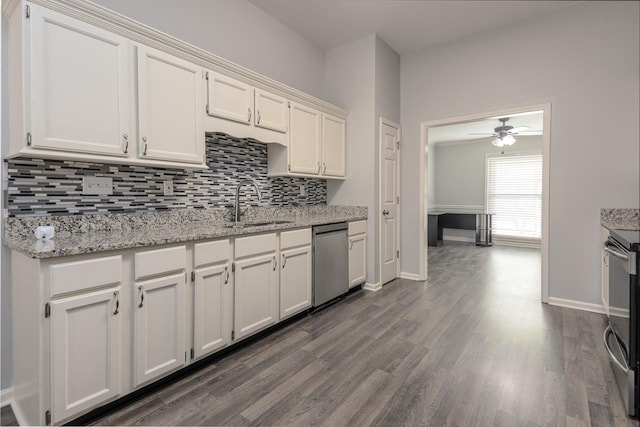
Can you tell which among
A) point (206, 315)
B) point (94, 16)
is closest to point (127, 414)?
point (206, 315)

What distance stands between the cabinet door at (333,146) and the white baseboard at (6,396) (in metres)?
2.75

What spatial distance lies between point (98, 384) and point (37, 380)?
226 millimetres

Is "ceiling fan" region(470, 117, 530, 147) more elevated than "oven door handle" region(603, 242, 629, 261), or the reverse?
"ceiling fan" region(470, 117, 530, 147)

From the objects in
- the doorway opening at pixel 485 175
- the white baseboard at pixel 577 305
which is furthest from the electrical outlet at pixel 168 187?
the doorway opening at pixel 485 175

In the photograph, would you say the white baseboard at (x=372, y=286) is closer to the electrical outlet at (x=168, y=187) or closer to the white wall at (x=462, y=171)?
the electrical outlet at (x=168, y=187)

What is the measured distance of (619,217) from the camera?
2.65 meters

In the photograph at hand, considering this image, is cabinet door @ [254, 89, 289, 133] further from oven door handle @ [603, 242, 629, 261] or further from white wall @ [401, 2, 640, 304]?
oven door handle @ [603, 242, 629, 261]

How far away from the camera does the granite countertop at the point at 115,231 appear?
1.36m

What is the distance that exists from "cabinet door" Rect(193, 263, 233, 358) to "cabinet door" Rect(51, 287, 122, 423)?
42cm

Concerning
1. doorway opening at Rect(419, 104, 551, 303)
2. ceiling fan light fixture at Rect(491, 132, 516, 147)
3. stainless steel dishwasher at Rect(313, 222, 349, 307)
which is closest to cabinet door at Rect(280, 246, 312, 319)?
stainless steel dishwasher at Rect(313, 222, 349, 307)

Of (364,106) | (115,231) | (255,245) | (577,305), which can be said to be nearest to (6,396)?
(115,231)

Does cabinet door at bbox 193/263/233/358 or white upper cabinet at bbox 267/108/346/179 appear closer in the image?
cabinet door at bbox 193/263/233/358

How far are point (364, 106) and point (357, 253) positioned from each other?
1669 mm

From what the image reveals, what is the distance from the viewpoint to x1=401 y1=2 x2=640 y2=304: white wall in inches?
105
